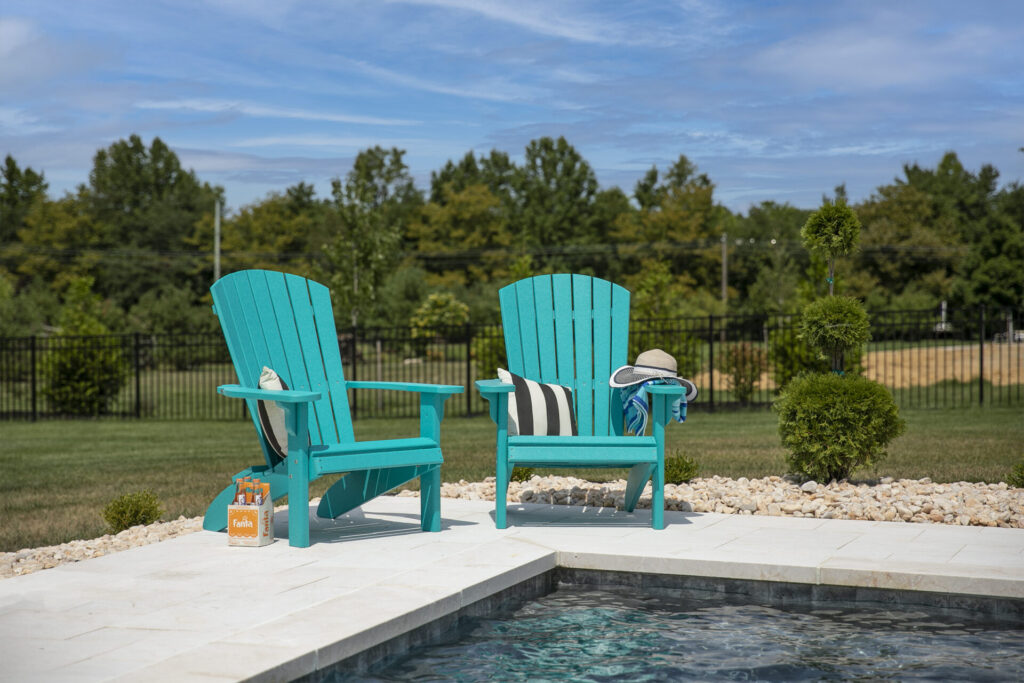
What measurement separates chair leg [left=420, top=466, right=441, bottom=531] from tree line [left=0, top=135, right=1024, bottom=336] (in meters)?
26.4

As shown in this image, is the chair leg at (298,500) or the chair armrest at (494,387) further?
the chair armrest at (494,387)

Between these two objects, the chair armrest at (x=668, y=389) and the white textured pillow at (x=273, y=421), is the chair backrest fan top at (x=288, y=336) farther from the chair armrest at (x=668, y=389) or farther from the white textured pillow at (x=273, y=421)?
the chair armrest at (x=668, y=389)

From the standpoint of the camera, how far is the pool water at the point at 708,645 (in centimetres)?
282

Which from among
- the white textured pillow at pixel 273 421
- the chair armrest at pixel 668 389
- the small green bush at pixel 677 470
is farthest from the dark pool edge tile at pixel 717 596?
the small green bush at pixel 677 470

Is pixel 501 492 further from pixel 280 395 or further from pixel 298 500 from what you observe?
pixel 280 395

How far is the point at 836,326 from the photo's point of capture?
587 centimetres

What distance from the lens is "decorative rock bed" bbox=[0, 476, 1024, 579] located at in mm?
4566

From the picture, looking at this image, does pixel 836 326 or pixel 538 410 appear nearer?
pixel 538 410

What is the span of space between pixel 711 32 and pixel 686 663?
782cm

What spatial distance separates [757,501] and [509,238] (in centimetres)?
3784

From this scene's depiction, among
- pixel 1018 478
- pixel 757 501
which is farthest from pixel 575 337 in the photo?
pixel 1018 478

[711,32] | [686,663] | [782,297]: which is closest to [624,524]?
[686,663]

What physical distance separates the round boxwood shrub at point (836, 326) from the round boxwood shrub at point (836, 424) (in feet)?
0.88

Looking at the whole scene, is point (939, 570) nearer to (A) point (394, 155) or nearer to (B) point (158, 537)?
(B) point (158, 537)
